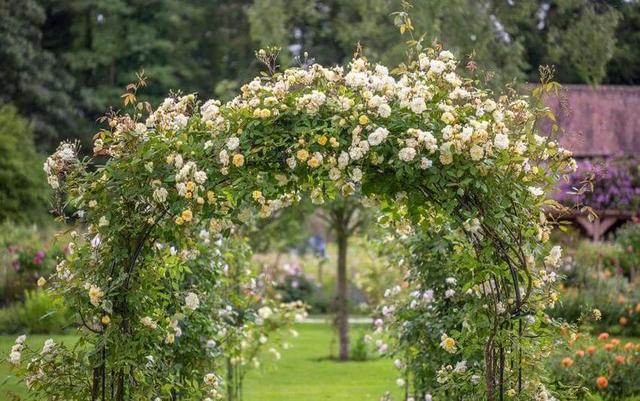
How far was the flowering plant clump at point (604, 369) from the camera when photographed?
26.1 feet

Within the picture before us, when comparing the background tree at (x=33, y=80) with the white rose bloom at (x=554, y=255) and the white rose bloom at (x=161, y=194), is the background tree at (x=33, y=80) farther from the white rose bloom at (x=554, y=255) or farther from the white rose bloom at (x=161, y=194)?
the white rose bloom at (x=554, y=255)

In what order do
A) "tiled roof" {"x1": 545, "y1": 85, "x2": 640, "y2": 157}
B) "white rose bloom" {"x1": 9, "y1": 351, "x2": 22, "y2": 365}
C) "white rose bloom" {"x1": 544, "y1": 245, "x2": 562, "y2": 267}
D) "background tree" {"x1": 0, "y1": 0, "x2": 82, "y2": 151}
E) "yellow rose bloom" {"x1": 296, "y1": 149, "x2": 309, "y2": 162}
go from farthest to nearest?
"background tree" {"x1": 0, "y1": 0, "x2": 82, "y2": 151}, "tiled roof" {"x1": 545, "y1": 85, "x2": 640, "y2": 157}, "white rose bloom" {"x1": 9, "y1": 351, "x2": 22, "y2": 365}, "white rose bloom" {"x1": 544, "y1": 245, "x2": 562, "y2": 267}, "yellow rose bloom" {"x1": 296, "y1": 149, "x2": 309, "y2": 162}

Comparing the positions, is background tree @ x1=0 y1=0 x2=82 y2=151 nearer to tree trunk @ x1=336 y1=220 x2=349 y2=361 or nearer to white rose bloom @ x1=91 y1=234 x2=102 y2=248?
tree trunk @ x1=336 y1=220 x2=349 y2=361

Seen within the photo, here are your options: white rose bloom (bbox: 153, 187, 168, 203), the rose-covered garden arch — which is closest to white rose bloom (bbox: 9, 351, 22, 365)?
the rose-covered garden arch

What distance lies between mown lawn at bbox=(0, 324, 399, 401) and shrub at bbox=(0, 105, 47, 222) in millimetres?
8925

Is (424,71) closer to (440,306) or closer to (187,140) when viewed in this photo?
(187,140)

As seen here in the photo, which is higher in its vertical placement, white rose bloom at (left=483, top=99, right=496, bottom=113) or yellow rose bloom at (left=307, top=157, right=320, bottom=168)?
white rose bloom at (left=483, top=99, right=496, bottom=113)

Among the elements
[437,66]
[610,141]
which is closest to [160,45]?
[610,141]

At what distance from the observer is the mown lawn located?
990cm

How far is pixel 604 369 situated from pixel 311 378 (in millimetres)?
4385

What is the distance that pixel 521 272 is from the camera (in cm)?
492

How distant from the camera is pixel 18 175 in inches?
861

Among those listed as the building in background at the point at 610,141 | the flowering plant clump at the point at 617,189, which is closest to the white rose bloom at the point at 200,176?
the flowering plant clump at the point at 617,189

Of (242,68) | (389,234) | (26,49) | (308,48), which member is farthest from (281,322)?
(26,49)
